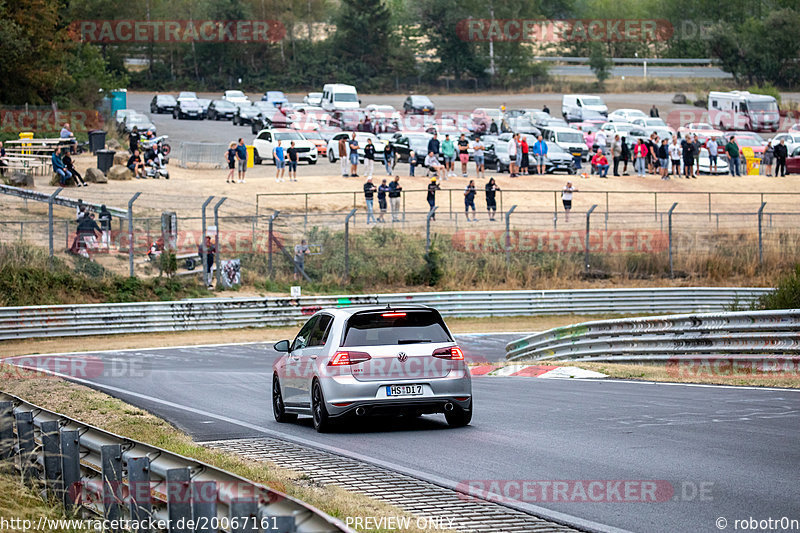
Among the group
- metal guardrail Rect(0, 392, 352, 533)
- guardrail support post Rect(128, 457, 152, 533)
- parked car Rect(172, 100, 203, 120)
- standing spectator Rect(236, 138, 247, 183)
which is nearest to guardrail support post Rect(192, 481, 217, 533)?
metal guardrail Rect(0, 392, 352, 533)

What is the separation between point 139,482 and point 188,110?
67.5 metres

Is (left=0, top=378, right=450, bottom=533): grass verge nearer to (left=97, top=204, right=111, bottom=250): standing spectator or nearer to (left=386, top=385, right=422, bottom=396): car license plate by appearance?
(left=386, top=385, right=422, bottom=396): car license plate

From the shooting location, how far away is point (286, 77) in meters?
97.9

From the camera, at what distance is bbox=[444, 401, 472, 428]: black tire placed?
40.2 ft

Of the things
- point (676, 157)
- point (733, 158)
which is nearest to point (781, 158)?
point (733, 158)

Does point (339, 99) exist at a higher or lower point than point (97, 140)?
higher

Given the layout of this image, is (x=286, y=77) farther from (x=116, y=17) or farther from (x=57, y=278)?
(x=57, y=278)

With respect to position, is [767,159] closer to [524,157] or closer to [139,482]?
[524,157]

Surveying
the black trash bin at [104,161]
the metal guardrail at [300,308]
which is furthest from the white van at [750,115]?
the black trash bin at [104,161]

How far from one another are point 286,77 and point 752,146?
177 feet

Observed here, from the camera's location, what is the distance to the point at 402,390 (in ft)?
39.0

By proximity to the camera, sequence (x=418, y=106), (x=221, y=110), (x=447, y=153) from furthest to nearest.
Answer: (x=418, y=106), (x=221, y=110), (x=447, y=153)

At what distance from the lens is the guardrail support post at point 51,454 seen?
7.84 metres

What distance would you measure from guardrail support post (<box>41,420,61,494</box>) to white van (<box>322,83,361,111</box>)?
60.6 meters
